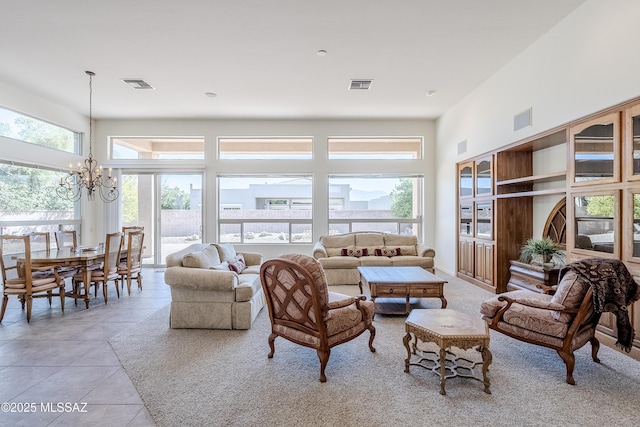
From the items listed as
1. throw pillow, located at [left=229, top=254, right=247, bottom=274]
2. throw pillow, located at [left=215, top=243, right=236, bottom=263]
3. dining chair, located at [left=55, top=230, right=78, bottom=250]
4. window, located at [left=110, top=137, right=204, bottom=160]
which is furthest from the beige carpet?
window, located at [left=110, top=137, right=204, bottom=160]

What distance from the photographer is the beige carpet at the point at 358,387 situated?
2.06 m

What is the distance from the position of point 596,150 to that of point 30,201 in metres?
8.89

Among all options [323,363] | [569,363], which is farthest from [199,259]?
[569,363]

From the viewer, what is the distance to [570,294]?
256 cm

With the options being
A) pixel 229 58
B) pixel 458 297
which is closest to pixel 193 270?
pixel 229 58

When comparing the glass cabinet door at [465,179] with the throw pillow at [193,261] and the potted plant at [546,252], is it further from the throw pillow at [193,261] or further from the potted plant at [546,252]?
the throw pillow at [193,261]

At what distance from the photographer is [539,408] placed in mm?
2152

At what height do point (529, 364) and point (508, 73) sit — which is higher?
point (508, 73)

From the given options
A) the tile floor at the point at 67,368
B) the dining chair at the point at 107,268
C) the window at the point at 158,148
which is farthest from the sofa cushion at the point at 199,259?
the window at the point at 158,148

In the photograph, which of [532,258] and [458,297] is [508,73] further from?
[458,297]

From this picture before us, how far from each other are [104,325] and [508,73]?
6679 mm

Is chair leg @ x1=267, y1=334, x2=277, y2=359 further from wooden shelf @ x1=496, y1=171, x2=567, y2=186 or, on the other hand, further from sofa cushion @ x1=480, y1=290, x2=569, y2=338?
wooden shelf @ x1=496, y1=171, x2=567, y2=186

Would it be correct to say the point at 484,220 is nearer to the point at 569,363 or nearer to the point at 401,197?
the point at 401,197

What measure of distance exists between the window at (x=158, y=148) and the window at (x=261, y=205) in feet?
3.38
